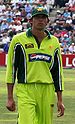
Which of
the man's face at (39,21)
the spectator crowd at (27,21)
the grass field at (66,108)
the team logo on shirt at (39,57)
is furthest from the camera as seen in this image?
the spectator crowd at (27,21)

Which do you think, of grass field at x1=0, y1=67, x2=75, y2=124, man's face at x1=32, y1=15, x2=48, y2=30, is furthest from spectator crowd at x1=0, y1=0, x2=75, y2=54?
man's face at x1=32, y1=15, x2=48, y2=30

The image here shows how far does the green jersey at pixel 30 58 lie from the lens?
7816mm

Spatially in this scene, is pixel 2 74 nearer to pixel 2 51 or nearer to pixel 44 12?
pixel 2 51

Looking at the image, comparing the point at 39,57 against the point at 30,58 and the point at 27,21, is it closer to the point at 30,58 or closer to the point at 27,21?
the point at 30,58

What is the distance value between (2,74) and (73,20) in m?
11.4

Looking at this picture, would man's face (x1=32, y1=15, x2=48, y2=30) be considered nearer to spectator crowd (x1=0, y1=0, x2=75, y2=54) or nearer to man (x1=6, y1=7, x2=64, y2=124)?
man (x1=6, y1=7, x2=64, y2=124)

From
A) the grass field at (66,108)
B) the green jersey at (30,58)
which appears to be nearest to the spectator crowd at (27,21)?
the grass field at (66,108)

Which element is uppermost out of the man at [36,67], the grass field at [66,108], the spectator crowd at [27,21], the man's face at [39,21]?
the man's face at [39,21]

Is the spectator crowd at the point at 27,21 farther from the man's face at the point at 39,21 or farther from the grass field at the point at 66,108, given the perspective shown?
the man's face at the point at 39,21

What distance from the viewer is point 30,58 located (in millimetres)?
7812

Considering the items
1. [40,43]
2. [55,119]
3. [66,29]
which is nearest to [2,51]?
Answer: [66,29]

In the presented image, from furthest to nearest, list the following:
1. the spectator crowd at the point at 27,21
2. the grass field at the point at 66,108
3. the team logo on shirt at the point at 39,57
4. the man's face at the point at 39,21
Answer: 1. the spectator crowd at the point at 27,21
2. the grass field at the point at 66,108
3. the team logo on shirt at the point at 39,57
4. the man's face at the point at 39,21

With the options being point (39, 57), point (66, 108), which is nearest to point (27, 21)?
point (66, 108)

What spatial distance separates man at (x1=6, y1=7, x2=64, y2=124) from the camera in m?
7.76
